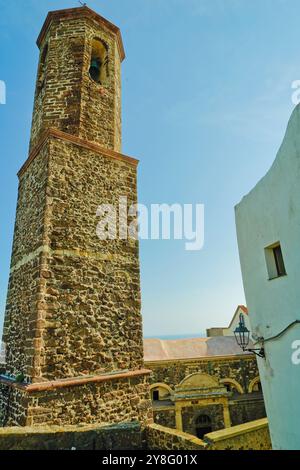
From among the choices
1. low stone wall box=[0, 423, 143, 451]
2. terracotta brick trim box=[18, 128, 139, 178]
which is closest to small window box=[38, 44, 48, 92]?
terracotta brick trim box=[18, 128, 139, 178]

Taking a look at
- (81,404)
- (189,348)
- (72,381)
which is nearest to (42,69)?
(72,381)

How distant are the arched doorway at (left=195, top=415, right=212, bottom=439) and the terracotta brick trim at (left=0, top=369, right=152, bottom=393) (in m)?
9.98

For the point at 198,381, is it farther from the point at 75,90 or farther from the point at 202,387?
the point at 75,90

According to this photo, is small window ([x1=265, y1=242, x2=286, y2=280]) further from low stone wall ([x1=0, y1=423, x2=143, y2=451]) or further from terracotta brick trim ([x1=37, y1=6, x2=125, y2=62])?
terracotta brick trim ([x1=37, y1=6, x2=125, y2=62])

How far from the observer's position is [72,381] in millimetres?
5699

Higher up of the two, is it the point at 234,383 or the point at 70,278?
the point at 70,278

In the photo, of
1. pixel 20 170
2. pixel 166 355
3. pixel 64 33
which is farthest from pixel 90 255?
pixel 166 355

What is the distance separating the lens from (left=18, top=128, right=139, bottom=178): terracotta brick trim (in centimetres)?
734

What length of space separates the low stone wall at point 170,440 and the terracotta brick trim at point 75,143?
23.0 feet

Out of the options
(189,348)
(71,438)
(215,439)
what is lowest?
(215,439)

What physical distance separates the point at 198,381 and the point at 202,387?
1.14 ft

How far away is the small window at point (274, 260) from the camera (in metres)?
5.43
